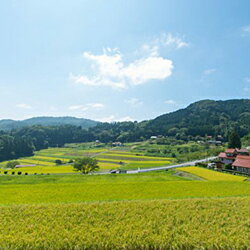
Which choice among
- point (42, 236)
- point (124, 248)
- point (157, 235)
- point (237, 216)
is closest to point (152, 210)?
point (157, 235)

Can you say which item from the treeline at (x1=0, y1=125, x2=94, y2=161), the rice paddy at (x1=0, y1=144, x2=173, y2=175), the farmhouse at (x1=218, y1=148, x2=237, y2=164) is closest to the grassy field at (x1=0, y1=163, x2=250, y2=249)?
the rice paddy at (x1=0, y1=144, x2=173, y2=175)

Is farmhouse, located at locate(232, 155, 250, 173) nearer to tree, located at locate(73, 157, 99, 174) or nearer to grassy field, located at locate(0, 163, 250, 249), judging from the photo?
grassy field, located at locate(0, 163, 250, 249)

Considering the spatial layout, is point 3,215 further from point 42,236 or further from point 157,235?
point 157,235

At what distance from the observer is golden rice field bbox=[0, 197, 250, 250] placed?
7355 millimetres

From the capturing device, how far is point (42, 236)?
26.2 feet

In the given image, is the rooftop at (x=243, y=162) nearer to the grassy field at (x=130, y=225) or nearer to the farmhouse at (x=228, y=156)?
the farmhouse at (x=228, y=156)

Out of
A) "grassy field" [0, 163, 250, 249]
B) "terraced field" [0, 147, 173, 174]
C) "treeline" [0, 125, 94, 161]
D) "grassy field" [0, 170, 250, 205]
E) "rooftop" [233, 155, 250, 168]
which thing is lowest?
"terraced field" [0, 147, 173, 174]

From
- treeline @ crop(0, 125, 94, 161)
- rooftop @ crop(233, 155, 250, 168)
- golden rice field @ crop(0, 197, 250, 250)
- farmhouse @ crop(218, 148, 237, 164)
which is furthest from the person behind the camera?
treeline @ crop(0, 125, 94, 161)

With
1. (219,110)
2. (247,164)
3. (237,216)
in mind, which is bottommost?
(247,164)

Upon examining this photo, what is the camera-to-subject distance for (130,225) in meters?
8.63

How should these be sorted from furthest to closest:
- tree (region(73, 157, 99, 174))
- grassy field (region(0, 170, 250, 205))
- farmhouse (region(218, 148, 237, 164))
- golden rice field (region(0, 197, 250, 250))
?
farmhouse (region(218, 148, 237, 164)) < tree (region(73, 157, 99, 174)) < grassy field (region(0, 170, 250, 205)) < golden rice field (region(0, 197, 250, 250))

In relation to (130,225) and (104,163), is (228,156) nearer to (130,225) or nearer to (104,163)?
(104,163)

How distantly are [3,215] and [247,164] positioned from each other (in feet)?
134

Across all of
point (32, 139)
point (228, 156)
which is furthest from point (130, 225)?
point (32, 139)
